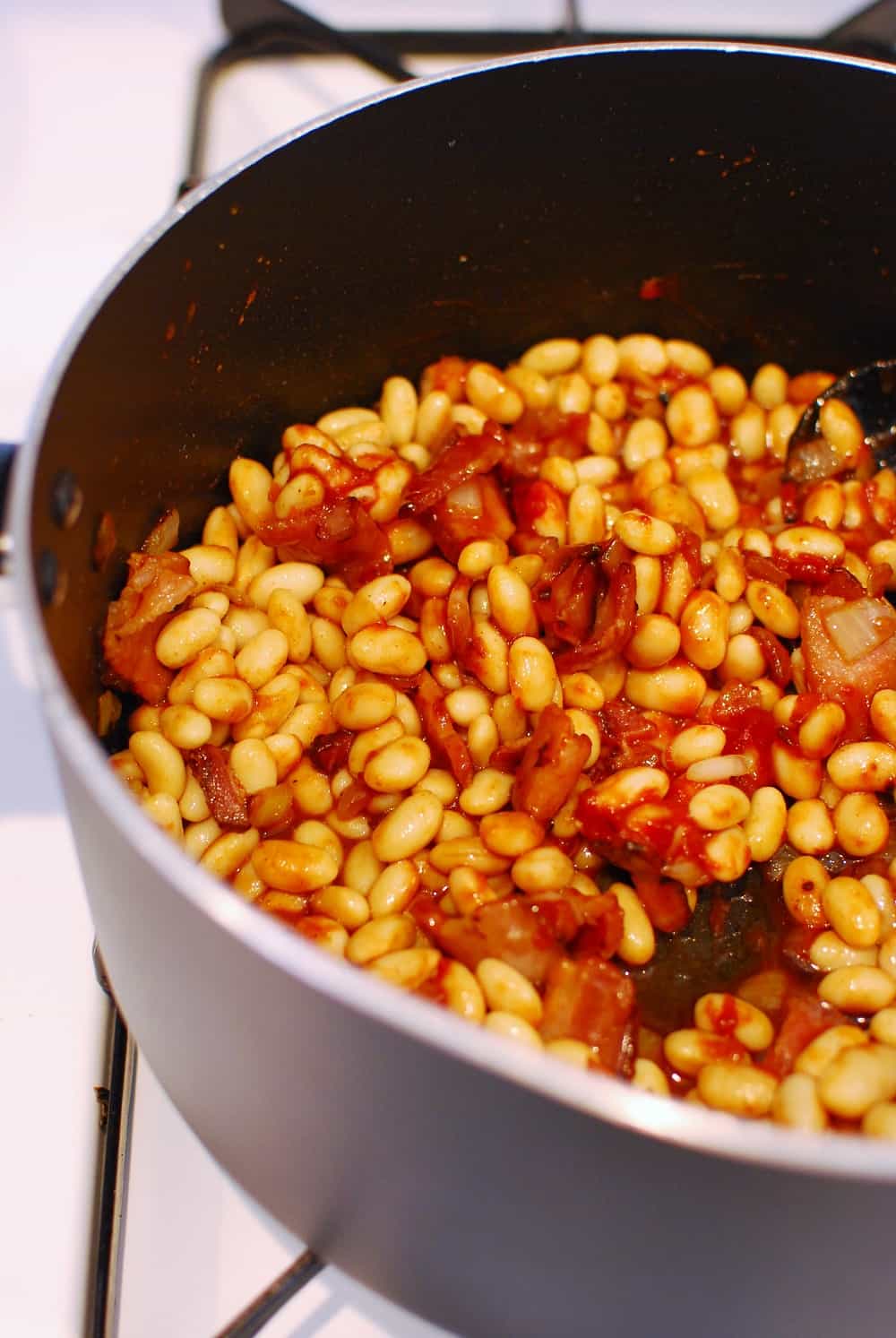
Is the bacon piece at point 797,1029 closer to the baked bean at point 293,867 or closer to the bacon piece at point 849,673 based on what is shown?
the bacon piece at point 849,673

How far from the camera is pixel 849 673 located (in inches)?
40.8

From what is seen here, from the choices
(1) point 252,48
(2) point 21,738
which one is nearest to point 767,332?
(1) point 252,48

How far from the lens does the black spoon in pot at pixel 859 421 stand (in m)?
1.19

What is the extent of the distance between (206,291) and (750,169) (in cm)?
50

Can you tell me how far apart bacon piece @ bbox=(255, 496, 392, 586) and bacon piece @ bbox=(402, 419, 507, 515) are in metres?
0.04

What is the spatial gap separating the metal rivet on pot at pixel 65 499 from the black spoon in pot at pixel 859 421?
2.22 ft

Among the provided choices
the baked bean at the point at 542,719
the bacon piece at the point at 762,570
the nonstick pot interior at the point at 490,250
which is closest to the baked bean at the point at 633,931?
the baked bean at the point at 542,719

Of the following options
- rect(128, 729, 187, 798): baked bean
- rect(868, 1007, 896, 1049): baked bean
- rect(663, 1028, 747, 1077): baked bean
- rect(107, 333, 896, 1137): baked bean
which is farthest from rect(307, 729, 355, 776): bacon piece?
rect(868, 1007, 896, 1049): baked bean

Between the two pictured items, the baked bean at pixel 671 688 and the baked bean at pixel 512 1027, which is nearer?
the baked bean at pixel 512 1027

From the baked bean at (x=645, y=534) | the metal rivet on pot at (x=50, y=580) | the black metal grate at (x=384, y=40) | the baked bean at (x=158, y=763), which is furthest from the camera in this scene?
the black metal grate at (x=384, y=40)

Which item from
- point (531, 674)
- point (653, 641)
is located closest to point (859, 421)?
point (653, 641)

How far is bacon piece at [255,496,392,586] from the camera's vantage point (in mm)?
1043

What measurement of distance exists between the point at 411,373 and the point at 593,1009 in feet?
2.13

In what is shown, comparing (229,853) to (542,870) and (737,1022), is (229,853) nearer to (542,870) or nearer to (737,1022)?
(542,870)
